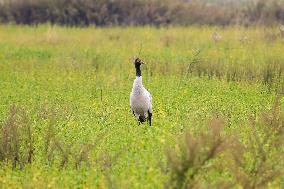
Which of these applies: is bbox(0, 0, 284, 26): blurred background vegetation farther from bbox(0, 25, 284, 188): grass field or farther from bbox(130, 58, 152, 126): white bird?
bbox(130, 58, 152, 126): white bird

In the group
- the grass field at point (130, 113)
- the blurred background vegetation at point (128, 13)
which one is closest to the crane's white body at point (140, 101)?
the grass field at point (130, 113)

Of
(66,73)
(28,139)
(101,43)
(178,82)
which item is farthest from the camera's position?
(101,43)

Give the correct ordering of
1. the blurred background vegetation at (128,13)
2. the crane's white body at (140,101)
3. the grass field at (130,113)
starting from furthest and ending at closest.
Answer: the blurred background vegetation at (128,13) → the crane's white body at (140,101) → the grass field at (130,113)

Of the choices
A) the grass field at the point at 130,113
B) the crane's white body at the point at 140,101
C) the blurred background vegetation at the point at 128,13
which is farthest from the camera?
the blurred background vegetation at the point at 128,13

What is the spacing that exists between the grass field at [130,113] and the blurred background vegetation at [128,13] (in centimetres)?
273

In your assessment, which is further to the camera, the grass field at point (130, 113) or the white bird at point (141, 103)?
the white bird at point (141, 103)

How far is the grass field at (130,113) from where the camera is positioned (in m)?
8.09

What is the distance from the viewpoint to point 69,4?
3094 centimetres

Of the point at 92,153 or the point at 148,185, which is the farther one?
the point at 92,153

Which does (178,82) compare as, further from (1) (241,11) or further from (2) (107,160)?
(1) (241,11)

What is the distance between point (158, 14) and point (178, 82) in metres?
14.8

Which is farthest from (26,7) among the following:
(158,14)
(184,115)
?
(184,115)

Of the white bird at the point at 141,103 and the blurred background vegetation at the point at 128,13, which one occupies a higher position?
the white bird at the point at 141,103

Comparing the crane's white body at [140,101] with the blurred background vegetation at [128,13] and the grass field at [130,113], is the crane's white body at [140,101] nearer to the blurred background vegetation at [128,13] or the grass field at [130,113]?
the grass field at [130,113]
